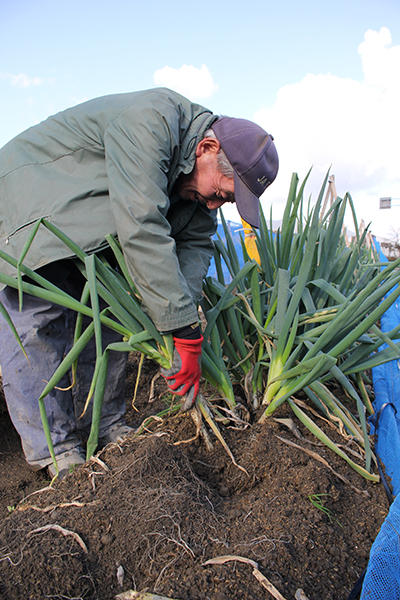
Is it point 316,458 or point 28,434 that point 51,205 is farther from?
point 316,458

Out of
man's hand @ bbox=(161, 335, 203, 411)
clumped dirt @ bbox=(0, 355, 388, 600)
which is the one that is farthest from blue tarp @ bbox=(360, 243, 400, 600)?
man's hand @ bbox=(161, 335, 203, 411)

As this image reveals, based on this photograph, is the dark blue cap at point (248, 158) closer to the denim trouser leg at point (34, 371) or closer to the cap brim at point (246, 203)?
the cap brim at point (246, 203)

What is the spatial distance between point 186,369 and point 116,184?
0.52 meters

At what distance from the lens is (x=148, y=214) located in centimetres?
113

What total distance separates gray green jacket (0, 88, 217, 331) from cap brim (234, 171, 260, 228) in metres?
0.15

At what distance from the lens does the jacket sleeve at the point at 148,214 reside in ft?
3.72

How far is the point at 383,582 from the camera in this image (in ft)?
2.27

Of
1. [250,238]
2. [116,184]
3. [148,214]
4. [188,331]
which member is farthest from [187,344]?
[250,238]

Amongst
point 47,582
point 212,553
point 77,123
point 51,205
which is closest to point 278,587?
point 212,553

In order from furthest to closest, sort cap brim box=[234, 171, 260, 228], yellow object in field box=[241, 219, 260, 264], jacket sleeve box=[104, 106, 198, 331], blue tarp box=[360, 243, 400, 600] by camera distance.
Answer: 1. yellow object in field box=[241, 219, 260, 264]
2. cap brim box=[234, 171, 260, 228]
3. jacket sleeve box=[104, 106, 198, 331]
4. blue tarp box=[360, 243, 400, 600]

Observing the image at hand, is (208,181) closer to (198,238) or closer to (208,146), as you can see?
(208,146)

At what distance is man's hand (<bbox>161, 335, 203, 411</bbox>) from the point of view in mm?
1177

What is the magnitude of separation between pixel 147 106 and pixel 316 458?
1.03m

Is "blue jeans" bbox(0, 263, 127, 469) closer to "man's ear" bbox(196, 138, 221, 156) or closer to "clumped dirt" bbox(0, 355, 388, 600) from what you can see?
"clumped dirt" bbox(0, 355, 388, 600)
